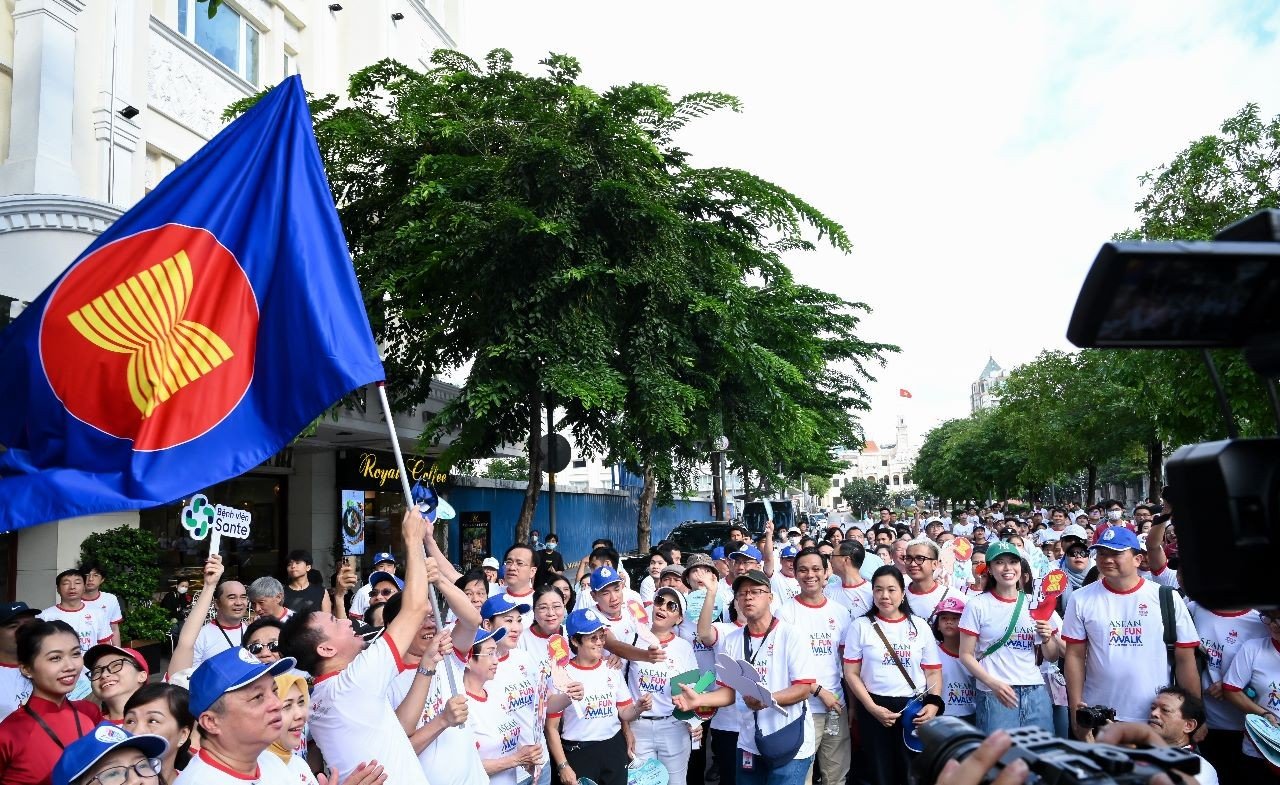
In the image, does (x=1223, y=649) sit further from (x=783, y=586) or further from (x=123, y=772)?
(x=123, y=772)

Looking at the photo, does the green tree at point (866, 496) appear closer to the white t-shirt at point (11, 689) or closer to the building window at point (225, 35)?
the building window at point (225, 35)

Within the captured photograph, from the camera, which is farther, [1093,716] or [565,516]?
[565,516]

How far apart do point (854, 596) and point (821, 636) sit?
1738 millimetres

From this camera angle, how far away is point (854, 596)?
8125 mm

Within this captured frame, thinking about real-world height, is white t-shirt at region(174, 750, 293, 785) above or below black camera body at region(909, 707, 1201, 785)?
below

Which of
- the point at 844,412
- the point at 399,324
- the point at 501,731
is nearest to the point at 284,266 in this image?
the point at 501,731

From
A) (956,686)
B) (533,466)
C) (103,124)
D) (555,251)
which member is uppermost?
(103,124)

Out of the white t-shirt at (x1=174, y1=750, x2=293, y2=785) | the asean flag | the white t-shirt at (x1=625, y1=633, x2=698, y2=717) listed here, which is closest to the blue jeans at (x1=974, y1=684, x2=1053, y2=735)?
the white t-shirt at (x1=625, y1=633, x2=698, y2=717)

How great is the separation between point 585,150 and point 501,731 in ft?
26.3

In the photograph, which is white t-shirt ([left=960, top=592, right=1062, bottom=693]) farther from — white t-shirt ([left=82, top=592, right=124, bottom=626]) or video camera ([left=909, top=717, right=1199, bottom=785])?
white t-shirt ([left=82, top=592, right=124, bottom=626])

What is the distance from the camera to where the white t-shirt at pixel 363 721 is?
3.97 m

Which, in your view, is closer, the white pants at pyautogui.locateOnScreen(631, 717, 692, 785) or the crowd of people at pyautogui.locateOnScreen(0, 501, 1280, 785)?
the crowd of people at pyautogui.locateOnScreen(0, 501, 1280, 785)

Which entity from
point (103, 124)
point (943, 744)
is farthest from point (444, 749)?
point (103, 124)

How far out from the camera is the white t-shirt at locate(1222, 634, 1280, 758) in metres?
5.48
